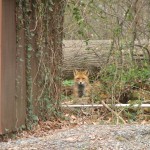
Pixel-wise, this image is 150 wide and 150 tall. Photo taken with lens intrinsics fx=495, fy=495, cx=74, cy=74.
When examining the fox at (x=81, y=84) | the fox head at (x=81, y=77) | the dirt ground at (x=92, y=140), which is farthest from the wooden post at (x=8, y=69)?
the fox head at (x=81, y=77)

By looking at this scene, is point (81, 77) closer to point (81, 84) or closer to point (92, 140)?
point (81, 84)

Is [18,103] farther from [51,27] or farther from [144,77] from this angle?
[144,77]

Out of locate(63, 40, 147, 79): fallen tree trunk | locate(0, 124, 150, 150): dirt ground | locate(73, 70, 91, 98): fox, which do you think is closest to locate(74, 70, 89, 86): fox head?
locate(73, 70, 91, 98): fox

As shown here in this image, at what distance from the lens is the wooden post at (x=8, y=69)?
7602 millimetres

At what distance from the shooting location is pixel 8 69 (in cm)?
776

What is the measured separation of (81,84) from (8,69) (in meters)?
5.21

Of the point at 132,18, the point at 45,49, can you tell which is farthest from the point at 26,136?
the point at 132,18

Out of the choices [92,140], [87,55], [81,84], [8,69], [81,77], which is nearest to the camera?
[92,140]

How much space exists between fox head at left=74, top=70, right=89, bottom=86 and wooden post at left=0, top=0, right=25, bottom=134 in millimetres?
4962

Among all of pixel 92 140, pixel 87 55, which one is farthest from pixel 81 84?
pixel 92 140

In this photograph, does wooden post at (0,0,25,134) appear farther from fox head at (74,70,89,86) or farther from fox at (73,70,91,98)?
fox head at (74,70,89,86)

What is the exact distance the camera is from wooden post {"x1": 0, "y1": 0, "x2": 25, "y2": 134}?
7602mm

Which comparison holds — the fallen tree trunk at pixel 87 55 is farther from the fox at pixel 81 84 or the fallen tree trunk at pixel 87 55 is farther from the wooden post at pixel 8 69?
the wooden post at pixel 8 69

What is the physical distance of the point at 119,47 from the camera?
1306 centimetres
